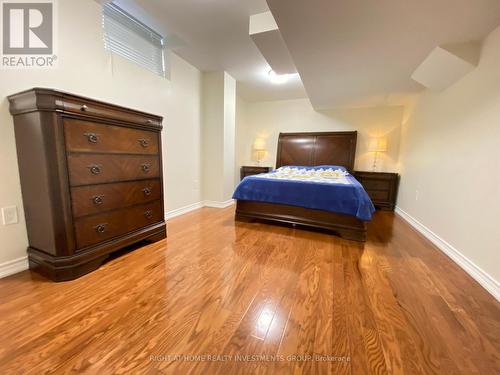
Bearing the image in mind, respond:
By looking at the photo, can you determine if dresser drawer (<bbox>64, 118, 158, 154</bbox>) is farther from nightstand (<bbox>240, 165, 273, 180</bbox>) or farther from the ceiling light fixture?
nightstand (<bbox>240, 165, 273, 180</bbox>)

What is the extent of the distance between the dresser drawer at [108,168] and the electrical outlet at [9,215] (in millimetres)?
520

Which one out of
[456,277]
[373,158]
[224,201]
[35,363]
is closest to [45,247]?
[35,363]

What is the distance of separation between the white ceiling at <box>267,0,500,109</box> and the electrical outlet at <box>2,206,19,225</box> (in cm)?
234

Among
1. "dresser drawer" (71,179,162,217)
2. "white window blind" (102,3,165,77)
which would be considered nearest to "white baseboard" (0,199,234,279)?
"dresser drawer" (71,179,162,217)

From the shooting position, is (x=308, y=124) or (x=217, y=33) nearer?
(x=217, y=33)

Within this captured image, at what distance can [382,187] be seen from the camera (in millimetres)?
3807

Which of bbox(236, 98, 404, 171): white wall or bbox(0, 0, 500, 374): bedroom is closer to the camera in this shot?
bbox(0, 0, 500, 374): bedroom

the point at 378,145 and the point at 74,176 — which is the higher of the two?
the point at 378,145

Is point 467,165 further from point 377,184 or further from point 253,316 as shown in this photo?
point 253,316

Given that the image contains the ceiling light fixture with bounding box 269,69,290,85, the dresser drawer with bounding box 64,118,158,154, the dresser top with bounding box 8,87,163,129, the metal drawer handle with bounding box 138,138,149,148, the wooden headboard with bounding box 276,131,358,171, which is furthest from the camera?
the wooden headboard with bounding box 276,131,358,171

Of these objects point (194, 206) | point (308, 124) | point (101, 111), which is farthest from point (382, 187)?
point (101, 111)

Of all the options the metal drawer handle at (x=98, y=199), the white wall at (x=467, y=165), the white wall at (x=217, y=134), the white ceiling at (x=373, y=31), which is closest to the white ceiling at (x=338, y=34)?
the white ceiling at (x=373, y=31)

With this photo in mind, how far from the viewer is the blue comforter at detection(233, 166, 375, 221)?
7.36 ft

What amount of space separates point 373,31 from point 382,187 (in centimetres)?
285
